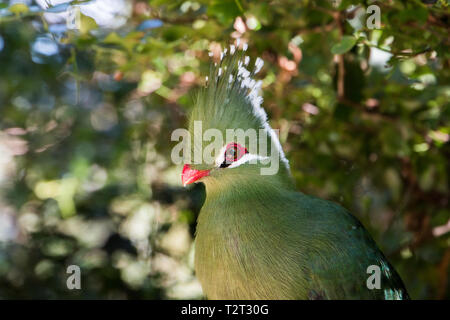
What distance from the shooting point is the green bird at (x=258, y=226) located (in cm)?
146

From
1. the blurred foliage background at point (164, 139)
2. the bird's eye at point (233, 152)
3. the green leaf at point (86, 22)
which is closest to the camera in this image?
the bird's eye at point (233, 152)

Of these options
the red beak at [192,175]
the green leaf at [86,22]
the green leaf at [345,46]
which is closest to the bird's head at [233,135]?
the red beak at [192,175]

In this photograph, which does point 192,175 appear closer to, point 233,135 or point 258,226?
point 233,135

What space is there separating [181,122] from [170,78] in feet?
2.39

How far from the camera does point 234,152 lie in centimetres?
161

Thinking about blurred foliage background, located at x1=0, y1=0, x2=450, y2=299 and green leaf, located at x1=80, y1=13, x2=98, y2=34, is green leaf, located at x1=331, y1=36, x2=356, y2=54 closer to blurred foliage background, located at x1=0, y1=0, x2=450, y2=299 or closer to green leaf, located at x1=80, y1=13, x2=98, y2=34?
blurred foliage background, located at x1=0, y1=0, x2=450, y2=299

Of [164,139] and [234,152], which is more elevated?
[164,139]

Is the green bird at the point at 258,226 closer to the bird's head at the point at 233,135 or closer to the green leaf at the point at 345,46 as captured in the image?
the bird's head at the point at 233,135

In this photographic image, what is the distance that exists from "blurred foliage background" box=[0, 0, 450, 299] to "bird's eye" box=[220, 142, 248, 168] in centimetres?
56

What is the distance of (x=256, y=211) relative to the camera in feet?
5.05

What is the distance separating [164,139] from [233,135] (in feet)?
5.30

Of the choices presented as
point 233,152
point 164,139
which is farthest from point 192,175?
point 164,139

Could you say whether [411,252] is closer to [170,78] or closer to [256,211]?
[256,211]
